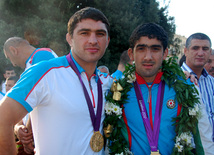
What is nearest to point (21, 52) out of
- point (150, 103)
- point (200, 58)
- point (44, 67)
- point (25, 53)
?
point (25, 53)

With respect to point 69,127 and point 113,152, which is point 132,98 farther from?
point 69,127

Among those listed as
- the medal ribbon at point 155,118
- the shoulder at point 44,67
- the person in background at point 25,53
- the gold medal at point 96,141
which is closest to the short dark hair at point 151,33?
the medal ribbon at point 155,118

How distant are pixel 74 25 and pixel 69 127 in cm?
118

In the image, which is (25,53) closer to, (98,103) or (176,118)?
(98,103)

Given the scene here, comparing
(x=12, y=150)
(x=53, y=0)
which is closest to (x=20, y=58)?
(x=12, y=150)

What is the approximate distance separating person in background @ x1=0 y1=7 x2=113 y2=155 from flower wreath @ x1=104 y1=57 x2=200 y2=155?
123mm

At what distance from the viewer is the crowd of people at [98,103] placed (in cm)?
188

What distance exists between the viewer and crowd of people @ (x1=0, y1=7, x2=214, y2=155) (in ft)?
6.17

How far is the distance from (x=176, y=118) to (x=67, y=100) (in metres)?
1.33

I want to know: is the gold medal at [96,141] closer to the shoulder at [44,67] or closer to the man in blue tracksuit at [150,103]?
the man in blue tracksuit at [150,103]

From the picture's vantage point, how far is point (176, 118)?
235 cm

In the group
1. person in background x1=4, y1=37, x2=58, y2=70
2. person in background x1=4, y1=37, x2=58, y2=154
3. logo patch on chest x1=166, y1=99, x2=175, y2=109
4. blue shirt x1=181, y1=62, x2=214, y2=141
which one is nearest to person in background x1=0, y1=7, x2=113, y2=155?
logo patch on chest x1=166, y1=99, x2=175, y2=109

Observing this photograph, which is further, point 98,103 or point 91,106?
point 98,103

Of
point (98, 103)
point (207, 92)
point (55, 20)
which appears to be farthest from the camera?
point (55, 20)
